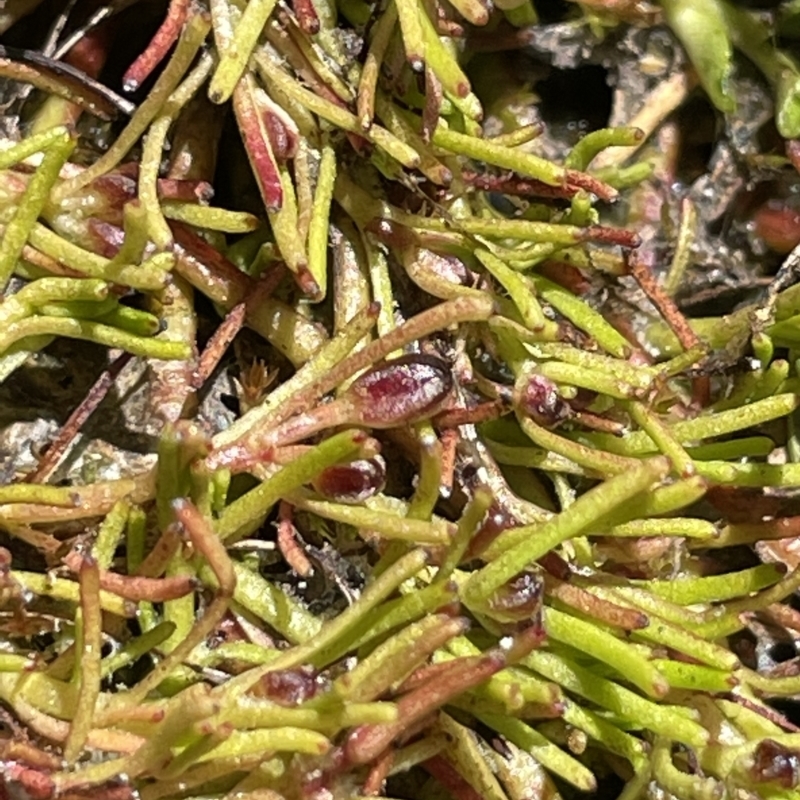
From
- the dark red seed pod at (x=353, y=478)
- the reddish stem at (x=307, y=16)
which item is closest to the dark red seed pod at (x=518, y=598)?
the dark red seed pod at (x=353, y=478)

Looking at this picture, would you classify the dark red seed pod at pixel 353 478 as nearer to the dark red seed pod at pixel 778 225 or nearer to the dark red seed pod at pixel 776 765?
the dark red seed pod at pixel 776 765

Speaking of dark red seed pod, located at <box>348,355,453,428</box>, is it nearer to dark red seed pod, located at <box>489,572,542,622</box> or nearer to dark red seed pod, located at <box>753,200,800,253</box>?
dark red seed pod, located at <box>489,572,542,622</box>

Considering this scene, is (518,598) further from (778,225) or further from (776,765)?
(778,225)

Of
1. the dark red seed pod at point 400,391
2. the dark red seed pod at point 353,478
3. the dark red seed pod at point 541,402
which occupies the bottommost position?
the dark red seed pod at point 541,402

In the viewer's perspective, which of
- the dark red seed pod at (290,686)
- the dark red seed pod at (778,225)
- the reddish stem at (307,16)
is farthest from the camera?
the dark red seed pod at (778,225)

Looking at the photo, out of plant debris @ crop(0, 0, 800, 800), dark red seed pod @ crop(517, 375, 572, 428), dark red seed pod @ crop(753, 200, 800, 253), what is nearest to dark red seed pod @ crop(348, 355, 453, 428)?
plant debris @ crop(0, 0, 800, 800)

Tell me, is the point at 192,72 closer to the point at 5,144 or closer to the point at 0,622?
the point at 5,144

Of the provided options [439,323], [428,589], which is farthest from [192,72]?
[428,589]
